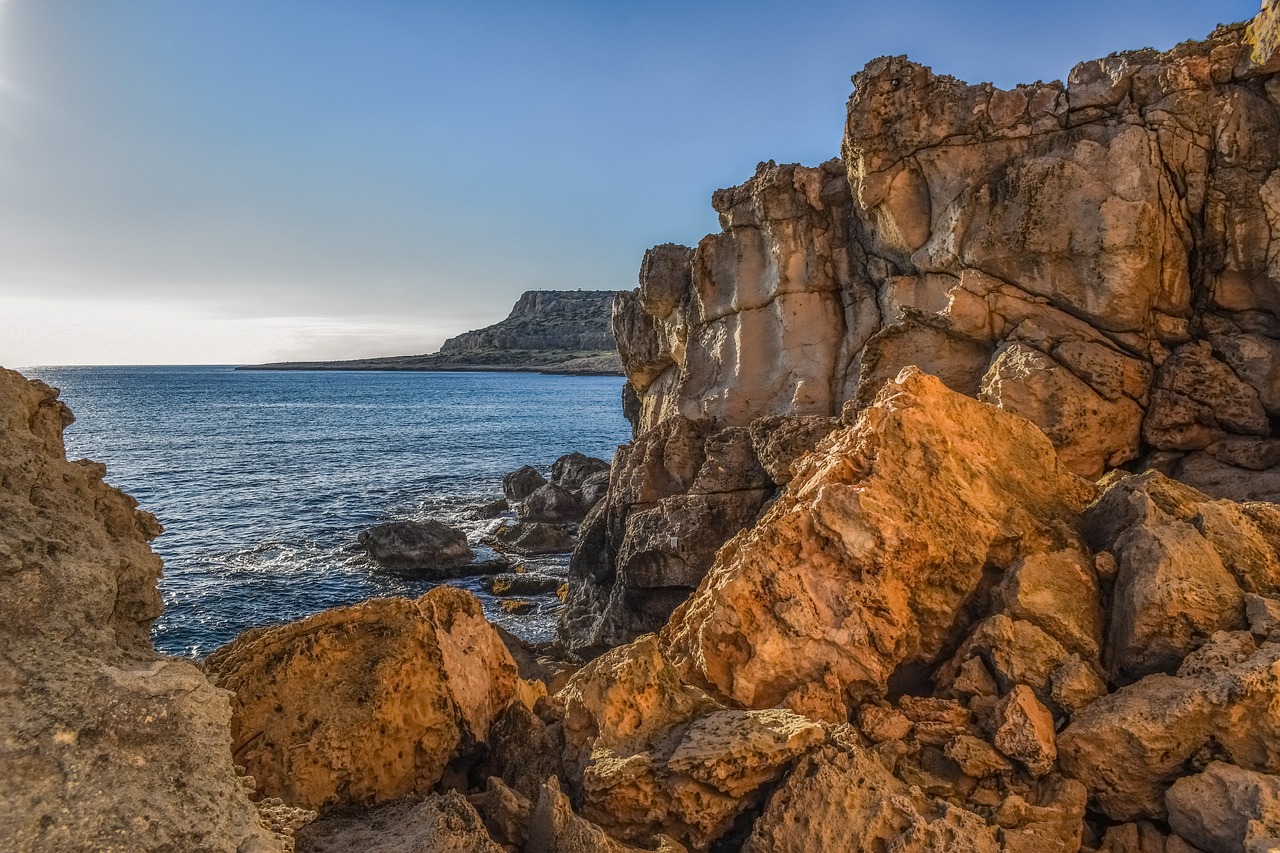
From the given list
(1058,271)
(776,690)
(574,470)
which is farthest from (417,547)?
(1058,271)

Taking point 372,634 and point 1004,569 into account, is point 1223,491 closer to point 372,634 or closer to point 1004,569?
point 1004,569

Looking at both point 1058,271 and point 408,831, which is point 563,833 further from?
point 1058,271

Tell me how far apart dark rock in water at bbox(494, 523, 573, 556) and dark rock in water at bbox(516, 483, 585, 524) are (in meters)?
1.78

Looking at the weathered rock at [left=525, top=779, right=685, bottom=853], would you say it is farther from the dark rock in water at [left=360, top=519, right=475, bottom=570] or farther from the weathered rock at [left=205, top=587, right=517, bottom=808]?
the dark rock in water at [left=360, top=519, right=475, bottom=570]

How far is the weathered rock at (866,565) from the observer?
7453 millimetres

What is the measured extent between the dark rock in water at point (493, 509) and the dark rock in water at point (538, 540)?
16.9ft

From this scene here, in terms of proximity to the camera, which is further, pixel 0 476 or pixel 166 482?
pixel 166 482

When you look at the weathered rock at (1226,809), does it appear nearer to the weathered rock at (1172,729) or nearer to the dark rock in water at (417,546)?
the weathered rock at (1172,729)

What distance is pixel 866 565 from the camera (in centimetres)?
755

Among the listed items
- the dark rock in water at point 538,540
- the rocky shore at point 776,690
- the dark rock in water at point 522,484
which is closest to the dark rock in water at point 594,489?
the dark rock in water at point 538,540

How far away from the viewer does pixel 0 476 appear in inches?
211

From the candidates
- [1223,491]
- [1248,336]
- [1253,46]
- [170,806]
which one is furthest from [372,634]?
[1253,46]

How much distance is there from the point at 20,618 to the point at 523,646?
636 inches

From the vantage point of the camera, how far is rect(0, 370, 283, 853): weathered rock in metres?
4.01
